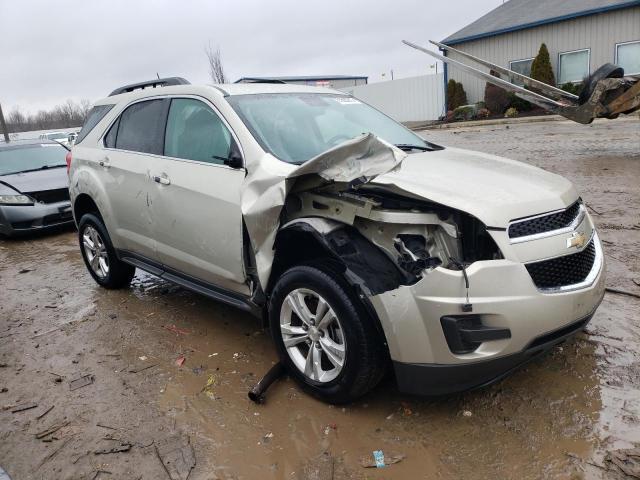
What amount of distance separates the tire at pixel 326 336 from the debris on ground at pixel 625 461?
1143mm

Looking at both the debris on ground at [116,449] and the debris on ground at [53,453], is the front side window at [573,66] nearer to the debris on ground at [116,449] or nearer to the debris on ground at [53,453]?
the debris on ground at [116,449]

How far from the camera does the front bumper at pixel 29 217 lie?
26.6ft

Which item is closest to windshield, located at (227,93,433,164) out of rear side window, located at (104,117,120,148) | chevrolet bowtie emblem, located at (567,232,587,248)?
chevrolet bowtie emblem, located at (567,232,587,248)

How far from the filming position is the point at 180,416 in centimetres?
318

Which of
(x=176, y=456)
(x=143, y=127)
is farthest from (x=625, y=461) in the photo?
(x=143, y=127)

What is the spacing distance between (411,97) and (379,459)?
28.0m

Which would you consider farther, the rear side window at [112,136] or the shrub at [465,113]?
the shrub at [465,113]

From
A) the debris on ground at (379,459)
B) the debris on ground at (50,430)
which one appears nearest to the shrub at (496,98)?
the debris on ground at (379,459)

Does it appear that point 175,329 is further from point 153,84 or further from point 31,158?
point 31,158

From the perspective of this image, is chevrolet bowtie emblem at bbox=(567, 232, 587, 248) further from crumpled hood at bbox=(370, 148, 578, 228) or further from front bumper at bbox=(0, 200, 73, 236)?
front bumper at bbox=(0, 200, 73, 236)

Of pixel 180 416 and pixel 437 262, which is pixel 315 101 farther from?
pixel 180 416

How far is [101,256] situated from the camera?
536 cm

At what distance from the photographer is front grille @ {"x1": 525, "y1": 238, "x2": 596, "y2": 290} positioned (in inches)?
104

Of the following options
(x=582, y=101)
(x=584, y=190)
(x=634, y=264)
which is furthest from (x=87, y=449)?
(x=582, y=101)
